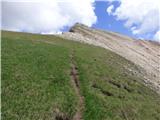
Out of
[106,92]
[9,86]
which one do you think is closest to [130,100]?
[106,92]

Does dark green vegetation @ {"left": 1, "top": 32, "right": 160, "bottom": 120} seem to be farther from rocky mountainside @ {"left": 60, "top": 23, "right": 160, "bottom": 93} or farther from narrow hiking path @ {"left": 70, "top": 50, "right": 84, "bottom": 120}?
rocky mountainside @ {"left": 60, "top": 23, "right": 160, "bottom": 93}

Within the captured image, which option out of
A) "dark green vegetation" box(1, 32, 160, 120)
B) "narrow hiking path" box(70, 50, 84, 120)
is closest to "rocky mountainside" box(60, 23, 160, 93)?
"dark green vegetation" box(1, 32, 160, 120)

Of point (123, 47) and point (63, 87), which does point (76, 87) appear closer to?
point (63, 87)

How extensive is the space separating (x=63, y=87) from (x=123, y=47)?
39698mm

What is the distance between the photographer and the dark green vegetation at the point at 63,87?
32062 mm

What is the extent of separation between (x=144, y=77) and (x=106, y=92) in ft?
47.7

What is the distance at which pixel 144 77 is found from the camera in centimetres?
5375

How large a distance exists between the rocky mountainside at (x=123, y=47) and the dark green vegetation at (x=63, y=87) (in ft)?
22.7

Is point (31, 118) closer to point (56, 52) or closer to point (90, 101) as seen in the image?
point (90, 101)

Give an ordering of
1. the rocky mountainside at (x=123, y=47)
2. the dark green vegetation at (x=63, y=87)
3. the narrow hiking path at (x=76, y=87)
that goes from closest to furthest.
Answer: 1. the dark green vegetation at (x=63, y=87)
2. the narrow hiking path at (x=76, y=87)
3. the rocky mountainside at (x=123, y=47)

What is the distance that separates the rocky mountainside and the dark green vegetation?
692 centimetres

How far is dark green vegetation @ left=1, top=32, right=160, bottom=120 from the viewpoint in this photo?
1262 inches

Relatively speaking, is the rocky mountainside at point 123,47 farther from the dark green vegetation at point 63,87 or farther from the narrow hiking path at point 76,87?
the narrow hiking path at point 76,87

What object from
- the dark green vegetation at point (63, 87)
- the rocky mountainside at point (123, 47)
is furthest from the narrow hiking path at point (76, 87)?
the rocky mountainside at point (123, 47)
